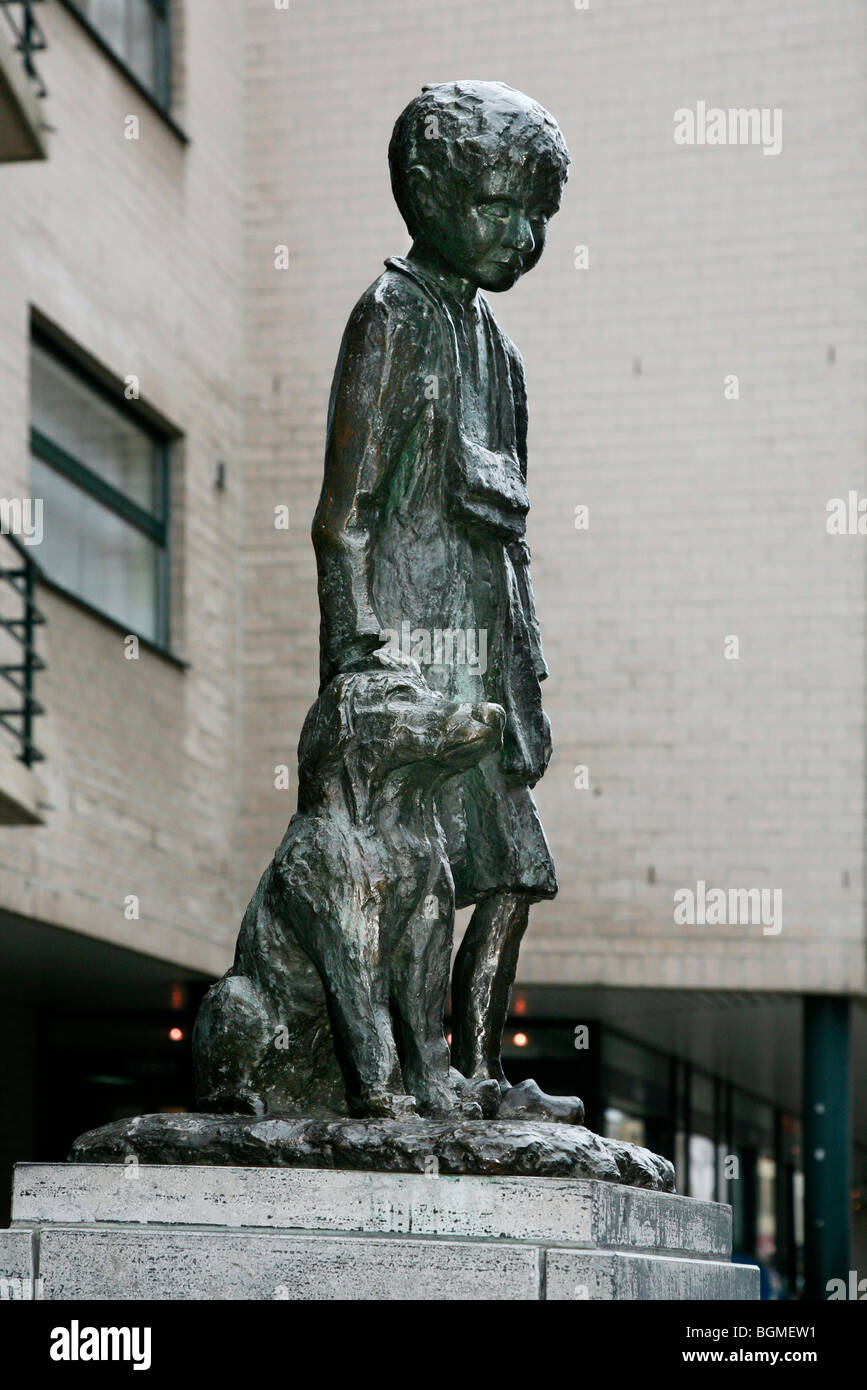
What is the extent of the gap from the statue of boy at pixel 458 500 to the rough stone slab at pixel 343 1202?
688 millimetres

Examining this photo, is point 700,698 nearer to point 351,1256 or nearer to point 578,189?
point 578,189

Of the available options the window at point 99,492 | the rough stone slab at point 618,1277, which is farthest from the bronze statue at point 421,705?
the window at point 99,492

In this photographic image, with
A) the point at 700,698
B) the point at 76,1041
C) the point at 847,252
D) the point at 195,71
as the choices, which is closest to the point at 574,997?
the point at 700,698

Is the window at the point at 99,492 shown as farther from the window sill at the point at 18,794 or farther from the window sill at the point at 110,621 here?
the window sill at the point at 18,794

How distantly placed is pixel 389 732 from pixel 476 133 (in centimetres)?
142

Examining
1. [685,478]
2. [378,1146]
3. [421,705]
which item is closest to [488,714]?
[421,705]

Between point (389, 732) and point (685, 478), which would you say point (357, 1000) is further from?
point (685, 478)

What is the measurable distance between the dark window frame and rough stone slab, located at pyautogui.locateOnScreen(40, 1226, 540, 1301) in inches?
344

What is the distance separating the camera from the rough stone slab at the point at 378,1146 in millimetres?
4406

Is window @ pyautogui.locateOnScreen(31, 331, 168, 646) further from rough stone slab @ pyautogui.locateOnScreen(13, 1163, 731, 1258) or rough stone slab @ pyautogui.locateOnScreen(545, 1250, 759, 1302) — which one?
rough stone slab @ pyautogui.locateOnScreen(545, 1250, 759, 1302)

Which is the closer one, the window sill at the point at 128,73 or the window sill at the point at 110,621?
the window sill at the point at 110,621

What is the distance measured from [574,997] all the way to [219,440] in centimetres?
504

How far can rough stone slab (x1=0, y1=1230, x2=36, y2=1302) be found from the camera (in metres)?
4.45

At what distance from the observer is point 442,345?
523 cm
